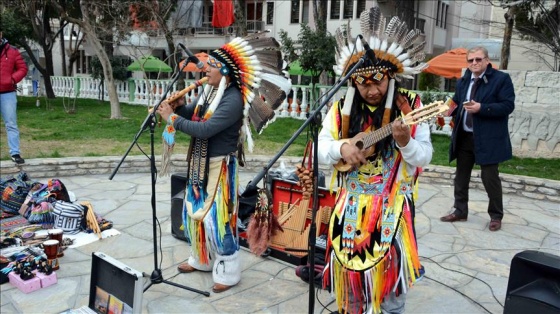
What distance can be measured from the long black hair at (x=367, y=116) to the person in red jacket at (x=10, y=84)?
5748 mm

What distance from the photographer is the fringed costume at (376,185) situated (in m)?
2.43

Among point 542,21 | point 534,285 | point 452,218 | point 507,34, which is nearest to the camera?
point 534,285

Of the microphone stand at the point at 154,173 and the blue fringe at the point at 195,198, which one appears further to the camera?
the blue fringe at the point at 195,198

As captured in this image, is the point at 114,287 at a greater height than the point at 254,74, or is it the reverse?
the point at 254,74

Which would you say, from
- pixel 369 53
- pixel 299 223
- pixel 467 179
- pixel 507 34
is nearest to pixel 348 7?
pixel 507 34

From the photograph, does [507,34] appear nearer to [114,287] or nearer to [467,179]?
[467,179]

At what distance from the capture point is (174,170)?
7.80m

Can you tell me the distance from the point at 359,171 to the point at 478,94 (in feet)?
9.36

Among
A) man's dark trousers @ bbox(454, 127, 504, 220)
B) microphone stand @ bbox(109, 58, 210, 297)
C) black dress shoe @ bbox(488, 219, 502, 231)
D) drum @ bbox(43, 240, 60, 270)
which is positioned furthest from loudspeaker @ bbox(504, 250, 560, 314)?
drum @ bbox(43, 240, 60, 270)

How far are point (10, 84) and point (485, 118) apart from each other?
618 cm

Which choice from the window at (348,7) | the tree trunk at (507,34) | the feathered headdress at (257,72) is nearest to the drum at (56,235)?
the feathered headdress at (257,72)

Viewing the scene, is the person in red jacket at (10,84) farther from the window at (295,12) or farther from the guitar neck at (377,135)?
the window at (295,12)

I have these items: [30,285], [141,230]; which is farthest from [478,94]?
[30,285]

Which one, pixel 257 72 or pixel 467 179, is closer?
pixel 257 72
